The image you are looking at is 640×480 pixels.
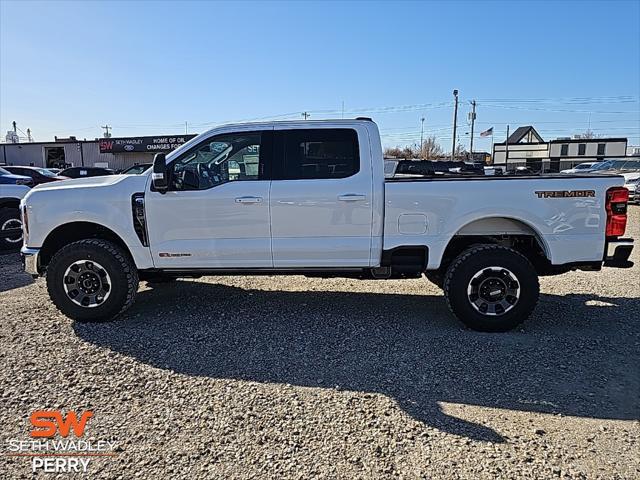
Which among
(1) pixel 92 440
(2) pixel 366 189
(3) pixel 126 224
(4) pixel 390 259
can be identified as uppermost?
(2) pixel 366 189

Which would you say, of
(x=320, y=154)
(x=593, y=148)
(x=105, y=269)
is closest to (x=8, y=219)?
(x=105, y=269)

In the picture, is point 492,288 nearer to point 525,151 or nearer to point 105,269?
point 105,269

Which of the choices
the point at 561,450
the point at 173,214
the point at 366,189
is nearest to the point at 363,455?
the point at 561,450

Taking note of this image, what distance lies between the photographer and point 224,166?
4.63 m

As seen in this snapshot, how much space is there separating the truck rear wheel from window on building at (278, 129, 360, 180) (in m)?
1.50

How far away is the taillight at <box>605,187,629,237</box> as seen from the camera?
14.0 feet

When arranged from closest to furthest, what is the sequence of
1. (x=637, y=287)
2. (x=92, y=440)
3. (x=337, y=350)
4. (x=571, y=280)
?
(x=92, y=440)
(x=337, y=350)
(x=637, y=287)
(x=571, y=280)

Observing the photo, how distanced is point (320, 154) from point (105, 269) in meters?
2.54

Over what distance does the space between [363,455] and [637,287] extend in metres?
5.43

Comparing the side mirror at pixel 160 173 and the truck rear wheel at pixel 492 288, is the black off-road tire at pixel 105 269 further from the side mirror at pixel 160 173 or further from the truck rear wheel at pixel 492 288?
the truck rear wheel at pixel 492 288

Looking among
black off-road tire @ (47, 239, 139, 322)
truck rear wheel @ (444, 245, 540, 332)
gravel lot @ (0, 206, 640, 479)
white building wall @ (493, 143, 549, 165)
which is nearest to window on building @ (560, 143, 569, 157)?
white building wall @ (493, 143, 549, 165)

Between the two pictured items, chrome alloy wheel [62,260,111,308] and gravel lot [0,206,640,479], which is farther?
chrome alloy wheel [62,260,111,308]

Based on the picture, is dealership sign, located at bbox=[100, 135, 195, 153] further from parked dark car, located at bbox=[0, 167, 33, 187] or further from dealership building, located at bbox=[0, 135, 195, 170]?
parked dark car, located at bbox=[0, 167, 33, 187]

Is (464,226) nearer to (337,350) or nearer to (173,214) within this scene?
(337,350)
